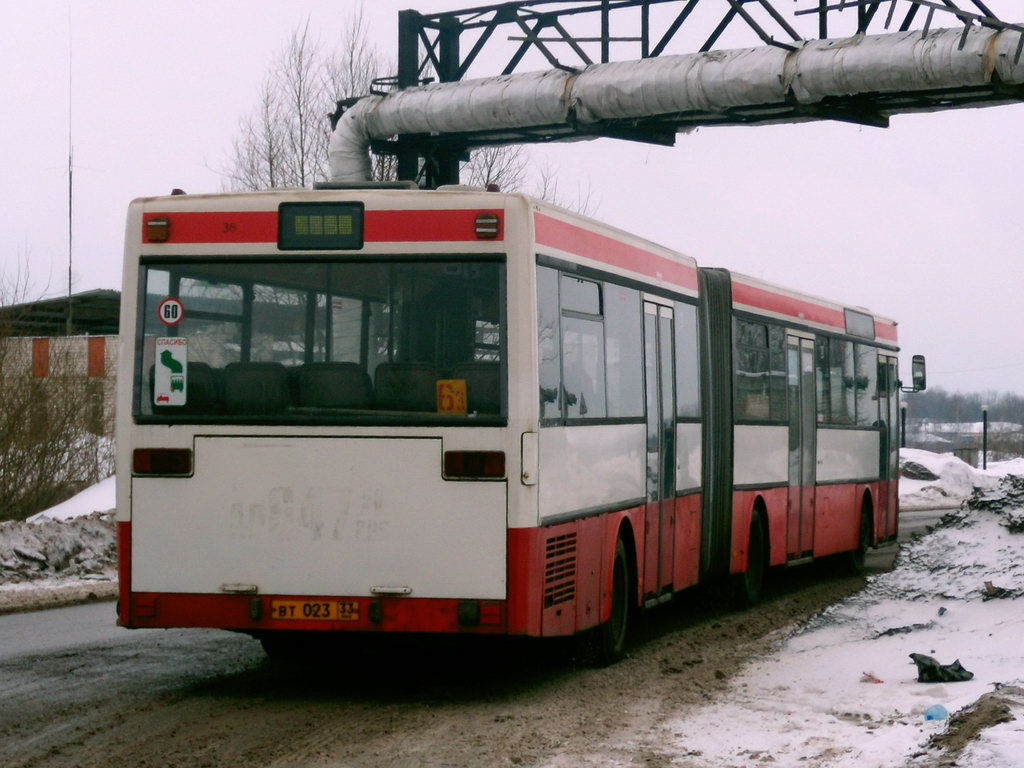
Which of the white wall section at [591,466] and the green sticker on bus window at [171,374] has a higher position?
the green sticker on bus window at [171,374]

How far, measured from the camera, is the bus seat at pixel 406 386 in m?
9.96

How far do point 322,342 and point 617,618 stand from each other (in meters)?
3.37

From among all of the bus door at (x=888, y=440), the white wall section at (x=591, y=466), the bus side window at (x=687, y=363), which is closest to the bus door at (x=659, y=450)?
the bus side window at (x=687, y=363)

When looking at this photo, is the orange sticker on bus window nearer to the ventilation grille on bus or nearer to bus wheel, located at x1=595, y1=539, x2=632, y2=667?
the ventilation grille on bus

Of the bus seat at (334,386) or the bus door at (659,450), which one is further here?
the bus door at (659,450)

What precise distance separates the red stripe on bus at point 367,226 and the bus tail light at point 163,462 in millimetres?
1272

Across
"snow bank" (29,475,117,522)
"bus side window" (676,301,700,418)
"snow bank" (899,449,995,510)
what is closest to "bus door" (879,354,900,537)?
"bus side window" (676,301,700,418)

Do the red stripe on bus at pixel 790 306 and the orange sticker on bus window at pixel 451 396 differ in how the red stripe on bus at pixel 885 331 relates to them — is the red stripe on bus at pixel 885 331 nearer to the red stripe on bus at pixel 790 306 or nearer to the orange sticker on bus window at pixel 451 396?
the red stripe on bus at pixel 790 306

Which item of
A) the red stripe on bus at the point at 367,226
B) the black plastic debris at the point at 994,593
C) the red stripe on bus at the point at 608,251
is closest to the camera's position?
the red stripe on bus at the point at 367,226

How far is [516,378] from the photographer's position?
9898 millimetres

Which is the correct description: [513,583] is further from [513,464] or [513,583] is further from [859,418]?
[859,418]

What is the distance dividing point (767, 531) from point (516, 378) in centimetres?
770

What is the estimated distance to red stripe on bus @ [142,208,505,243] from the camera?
33.0 feet

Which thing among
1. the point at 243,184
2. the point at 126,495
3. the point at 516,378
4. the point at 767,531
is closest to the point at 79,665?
the point at 126,495
